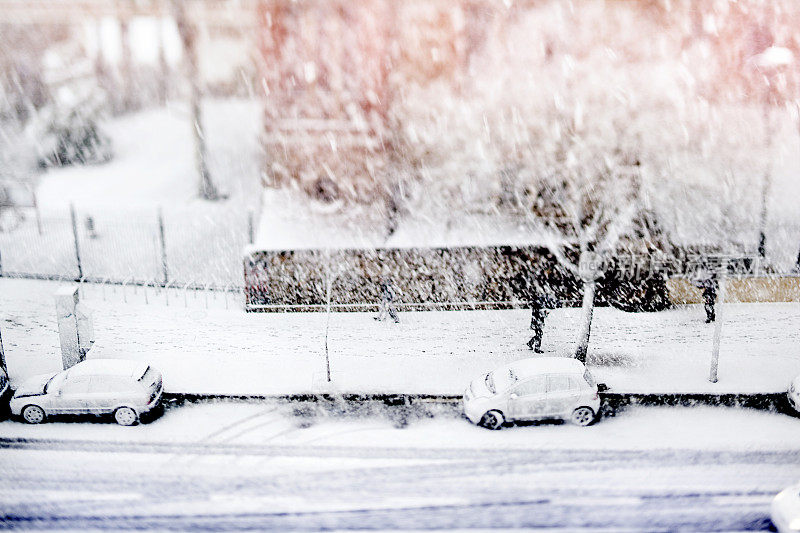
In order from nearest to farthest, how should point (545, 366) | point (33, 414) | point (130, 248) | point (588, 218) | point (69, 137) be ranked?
point (33, 414)
point (545, 366)
point (588, 218)
point (130, 248)
point (69, 137)

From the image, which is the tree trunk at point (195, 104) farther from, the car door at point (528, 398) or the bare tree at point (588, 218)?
the car door at point (528, 398)

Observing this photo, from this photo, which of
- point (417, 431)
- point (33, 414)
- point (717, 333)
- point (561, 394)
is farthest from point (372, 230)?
point (33, 414)

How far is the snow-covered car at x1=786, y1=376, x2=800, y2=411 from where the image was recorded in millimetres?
13914

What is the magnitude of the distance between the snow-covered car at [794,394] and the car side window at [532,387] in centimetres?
502

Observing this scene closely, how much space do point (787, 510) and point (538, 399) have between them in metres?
4.36

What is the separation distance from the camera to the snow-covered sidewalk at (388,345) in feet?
48.9

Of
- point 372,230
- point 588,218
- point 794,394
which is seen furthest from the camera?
point 372,230

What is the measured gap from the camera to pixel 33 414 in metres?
13.5

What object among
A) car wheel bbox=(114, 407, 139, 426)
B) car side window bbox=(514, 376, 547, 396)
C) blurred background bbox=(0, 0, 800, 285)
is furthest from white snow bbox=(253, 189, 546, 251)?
car wheel bbox=(114, 407, 139, 426)

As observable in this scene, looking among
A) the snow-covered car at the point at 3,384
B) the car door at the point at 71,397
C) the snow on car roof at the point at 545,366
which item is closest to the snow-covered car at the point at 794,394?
the snow on car roof at the point at 545,366

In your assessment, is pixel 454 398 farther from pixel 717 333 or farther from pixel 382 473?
pixel 717 333

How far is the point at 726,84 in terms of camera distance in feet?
61.8

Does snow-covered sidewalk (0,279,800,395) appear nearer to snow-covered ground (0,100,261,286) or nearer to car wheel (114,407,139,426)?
car wheel (114,407,139,426)

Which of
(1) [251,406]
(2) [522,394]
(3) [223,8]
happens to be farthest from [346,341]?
(3) [223,8]
